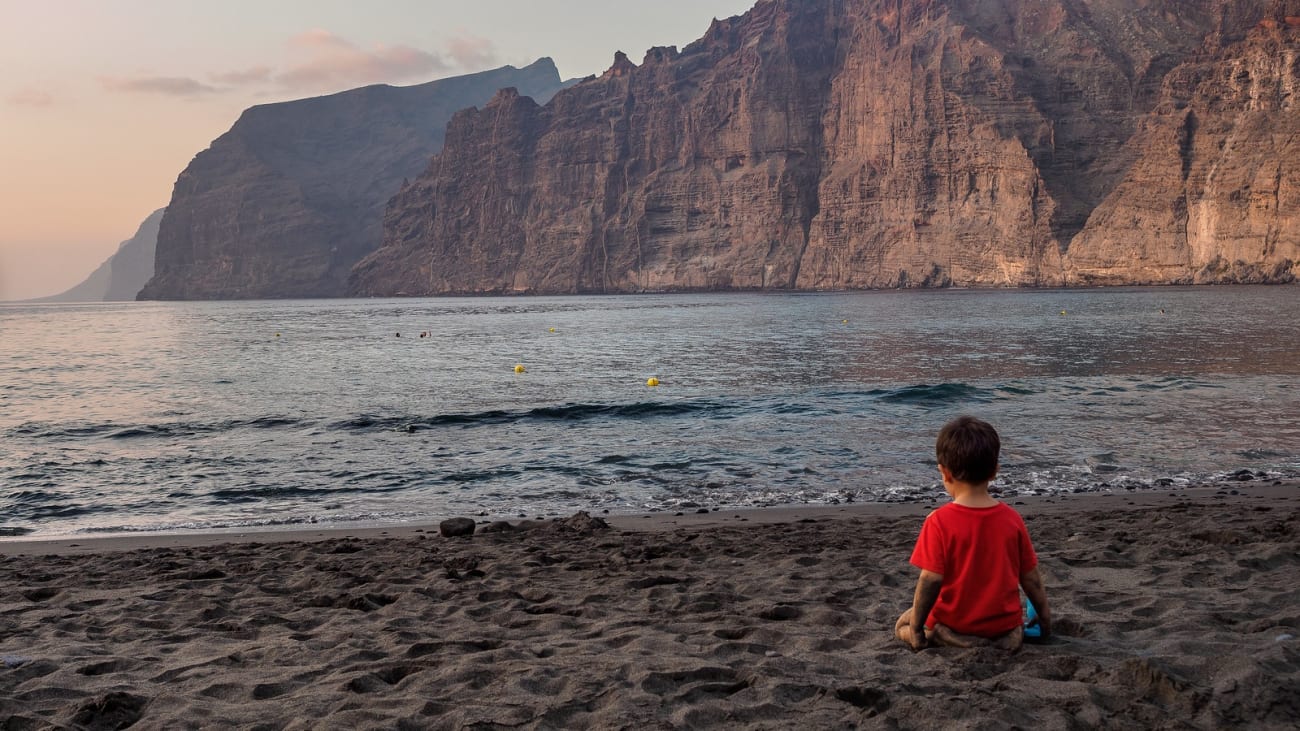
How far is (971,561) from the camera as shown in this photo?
489cm

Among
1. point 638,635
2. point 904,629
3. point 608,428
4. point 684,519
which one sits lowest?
point 608,428

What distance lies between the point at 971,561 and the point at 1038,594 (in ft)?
1.76

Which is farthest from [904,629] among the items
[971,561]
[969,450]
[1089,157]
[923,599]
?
[1089,157]

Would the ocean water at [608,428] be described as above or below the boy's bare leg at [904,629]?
below

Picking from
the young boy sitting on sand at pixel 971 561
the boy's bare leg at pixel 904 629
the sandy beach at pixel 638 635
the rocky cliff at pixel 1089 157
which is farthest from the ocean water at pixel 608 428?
the rocky cliff at pixel 1089 157

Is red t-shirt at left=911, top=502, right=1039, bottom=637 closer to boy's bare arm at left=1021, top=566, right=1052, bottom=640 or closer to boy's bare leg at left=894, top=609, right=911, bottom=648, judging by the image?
boy's bare arm at left=1021, top=566, right=1052, bottom=640

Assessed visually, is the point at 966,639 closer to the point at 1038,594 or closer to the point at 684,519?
the point at 1038,594

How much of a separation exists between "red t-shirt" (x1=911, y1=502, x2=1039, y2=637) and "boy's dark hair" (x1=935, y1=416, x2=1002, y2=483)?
0.69ft

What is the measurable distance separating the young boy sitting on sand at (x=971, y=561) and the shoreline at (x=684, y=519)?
17.0ft

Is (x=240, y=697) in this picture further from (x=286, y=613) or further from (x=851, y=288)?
(x=851, y=288)

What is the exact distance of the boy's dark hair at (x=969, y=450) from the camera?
4.66m

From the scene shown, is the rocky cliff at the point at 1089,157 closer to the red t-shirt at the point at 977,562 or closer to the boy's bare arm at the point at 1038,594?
the boy's bare arm at the point at 1038,594

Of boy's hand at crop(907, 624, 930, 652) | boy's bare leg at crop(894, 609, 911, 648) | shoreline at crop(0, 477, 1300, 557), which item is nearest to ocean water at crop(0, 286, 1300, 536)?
shoreline at crop(0, 477, 1300, 557)

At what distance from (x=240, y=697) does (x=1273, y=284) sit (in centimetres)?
15223
